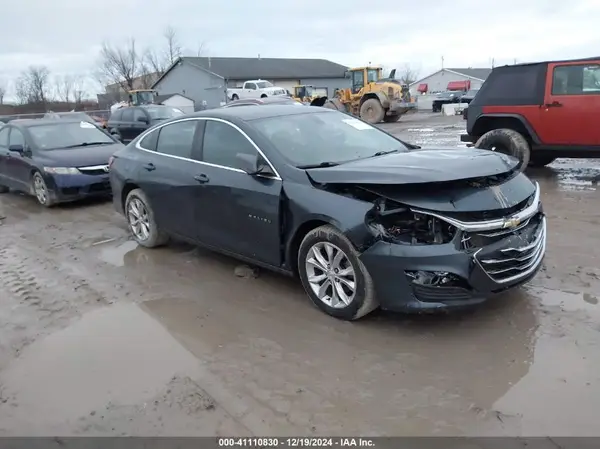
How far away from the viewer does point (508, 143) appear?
8.99 meters

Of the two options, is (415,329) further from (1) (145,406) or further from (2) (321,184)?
(1) (145,406)

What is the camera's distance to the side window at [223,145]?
476 centimetres

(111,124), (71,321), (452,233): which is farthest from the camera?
(111,124)

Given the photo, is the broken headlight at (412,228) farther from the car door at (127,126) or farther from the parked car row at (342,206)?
the car door at (127,126)

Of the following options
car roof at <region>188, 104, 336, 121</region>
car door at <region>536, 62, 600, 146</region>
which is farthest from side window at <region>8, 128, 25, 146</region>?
car door at <region>536, 62, 600, 146</region>

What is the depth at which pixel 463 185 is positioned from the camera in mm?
3803

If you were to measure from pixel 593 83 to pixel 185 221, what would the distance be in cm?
668

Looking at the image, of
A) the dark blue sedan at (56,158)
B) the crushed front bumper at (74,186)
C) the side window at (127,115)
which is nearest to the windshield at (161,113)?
the side window at (127,115)

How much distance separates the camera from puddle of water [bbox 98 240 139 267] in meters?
5.93

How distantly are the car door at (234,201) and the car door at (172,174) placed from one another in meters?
0.18

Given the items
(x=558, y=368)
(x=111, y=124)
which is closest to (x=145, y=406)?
(x=558, y=368)

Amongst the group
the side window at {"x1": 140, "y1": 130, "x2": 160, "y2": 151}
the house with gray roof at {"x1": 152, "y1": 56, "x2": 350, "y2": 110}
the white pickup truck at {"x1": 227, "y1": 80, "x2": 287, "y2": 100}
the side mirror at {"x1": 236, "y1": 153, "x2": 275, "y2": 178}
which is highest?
the house with gray roof at {"x1": 152, "y1": 56, "x2": 350, "y2": 110}

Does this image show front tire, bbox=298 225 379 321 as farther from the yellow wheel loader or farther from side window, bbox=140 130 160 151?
the yellow wheel loader

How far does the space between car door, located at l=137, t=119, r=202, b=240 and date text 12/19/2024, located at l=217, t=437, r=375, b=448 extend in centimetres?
277
